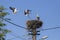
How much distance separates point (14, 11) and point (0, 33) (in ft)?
32.3

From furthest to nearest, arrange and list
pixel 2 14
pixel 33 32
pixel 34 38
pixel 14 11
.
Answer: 1. pixel 2 14
2. pixel 34 38
3. pixel 33 32
4. pixel 14 11

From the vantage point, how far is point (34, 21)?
2520cm

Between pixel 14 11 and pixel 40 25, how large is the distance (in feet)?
35.5

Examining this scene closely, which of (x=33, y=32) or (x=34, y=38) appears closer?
(x=33, y=32)

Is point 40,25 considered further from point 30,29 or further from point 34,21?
point 30,29

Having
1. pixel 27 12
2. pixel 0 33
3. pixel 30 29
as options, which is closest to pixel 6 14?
pixel 0 33

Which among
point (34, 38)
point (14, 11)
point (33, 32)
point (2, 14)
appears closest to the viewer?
point (14, 11)

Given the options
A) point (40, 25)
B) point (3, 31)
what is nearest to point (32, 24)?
point (40, 25)

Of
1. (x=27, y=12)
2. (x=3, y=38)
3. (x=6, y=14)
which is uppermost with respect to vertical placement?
(x=27, y=12)

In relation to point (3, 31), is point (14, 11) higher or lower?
higher

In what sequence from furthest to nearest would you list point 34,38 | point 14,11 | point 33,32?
point 34,38 < point 33,32 < point 14,11

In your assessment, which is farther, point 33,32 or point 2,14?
point 2,14

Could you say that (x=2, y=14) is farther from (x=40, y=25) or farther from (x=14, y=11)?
(x=14, y=11)

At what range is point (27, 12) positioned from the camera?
1500 cm
